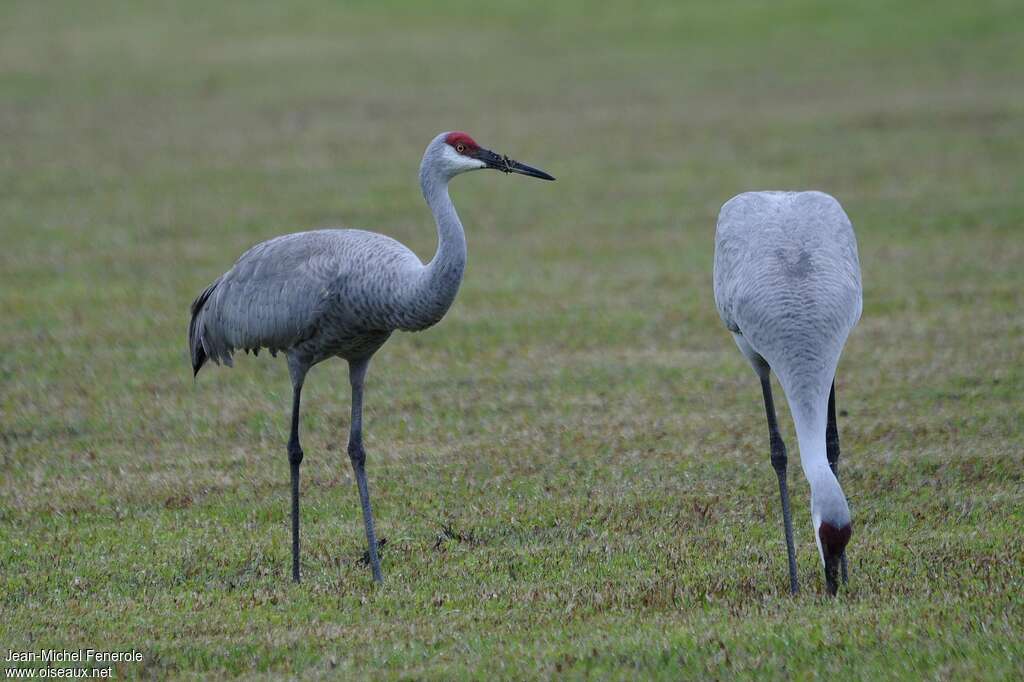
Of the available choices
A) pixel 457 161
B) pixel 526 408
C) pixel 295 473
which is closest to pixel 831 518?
pixel 457 161

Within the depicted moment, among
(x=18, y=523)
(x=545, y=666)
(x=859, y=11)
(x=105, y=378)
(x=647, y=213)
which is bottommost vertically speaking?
(x=545, y=666)

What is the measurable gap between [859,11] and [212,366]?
70.2 feet

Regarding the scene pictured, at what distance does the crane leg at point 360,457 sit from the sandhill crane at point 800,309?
68.4 inches

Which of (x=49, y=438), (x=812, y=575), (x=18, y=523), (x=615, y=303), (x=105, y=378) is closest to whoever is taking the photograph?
(x=812, y=575)

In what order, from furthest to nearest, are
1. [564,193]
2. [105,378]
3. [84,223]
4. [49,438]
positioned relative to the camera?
[564,193]
[84,223]
[105,378]
[49,438]

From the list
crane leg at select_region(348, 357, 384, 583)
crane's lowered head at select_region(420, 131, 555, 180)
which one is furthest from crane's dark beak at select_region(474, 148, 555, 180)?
crane leg at select_region(348, 357, 384, 583)

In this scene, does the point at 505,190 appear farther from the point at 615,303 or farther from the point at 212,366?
the point at 212,366

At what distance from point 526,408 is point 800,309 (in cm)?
324

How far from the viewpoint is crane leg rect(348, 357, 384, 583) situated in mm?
6164

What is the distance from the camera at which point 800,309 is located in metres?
5.65

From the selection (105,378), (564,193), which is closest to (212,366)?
(105,378)

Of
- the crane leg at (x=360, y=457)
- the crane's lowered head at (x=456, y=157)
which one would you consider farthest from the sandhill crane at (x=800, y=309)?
the crane leg at (x=360, y=457)

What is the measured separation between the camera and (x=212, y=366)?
9.93m

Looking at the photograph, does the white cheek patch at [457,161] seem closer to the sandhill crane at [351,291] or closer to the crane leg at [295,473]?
the sandhill crane at [351,291]
